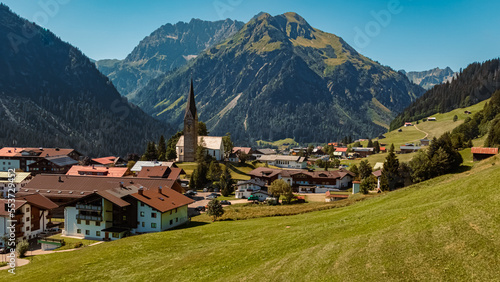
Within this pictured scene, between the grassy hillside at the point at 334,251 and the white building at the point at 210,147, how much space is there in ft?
324

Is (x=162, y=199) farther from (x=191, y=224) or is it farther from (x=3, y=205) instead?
(x=3, y=205)

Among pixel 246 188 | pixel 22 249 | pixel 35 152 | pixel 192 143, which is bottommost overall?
pixel 22 249

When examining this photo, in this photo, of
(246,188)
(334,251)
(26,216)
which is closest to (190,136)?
(246,188)

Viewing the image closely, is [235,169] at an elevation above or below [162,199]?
below

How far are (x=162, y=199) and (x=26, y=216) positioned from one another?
2475 cm

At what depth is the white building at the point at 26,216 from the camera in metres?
62.4

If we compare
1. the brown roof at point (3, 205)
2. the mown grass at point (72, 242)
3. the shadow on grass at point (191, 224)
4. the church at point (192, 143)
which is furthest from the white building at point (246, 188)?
the brown roof at point (3, 205)

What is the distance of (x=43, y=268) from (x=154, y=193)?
2832 cm

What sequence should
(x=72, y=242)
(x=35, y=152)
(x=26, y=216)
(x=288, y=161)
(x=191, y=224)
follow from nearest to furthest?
(x=72, y=242) → (x=26, y=216) → (x=191, y=224) → (x=35, y=152) → (x=288, y=161)

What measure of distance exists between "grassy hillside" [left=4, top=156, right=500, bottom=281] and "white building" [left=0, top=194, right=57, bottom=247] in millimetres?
16784

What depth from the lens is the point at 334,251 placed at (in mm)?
28984

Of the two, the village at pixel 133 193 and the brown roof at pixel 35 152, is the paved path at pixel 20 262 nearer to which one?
the village at pixel 133 193

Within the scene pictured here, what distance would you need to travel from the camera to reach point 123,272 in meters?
38.1

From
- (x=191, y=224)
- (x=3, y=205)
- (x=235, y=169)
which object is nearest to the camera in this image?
(x=3, y=205)
